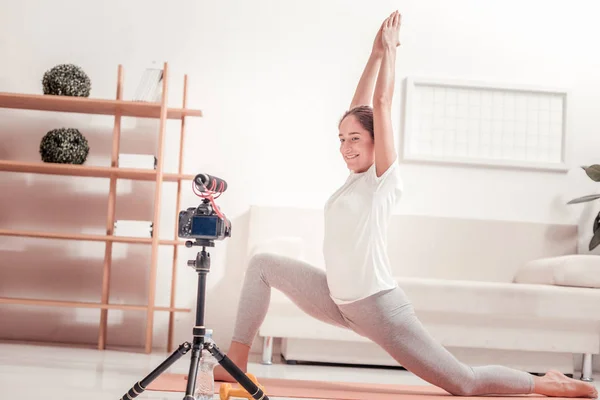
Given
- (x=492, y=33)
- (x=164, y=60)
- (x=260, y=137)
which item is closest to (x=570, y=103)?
(x=492, y=33)

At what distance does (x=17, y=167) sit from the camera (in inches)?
152

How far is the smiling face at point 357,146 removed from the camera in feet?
7.55

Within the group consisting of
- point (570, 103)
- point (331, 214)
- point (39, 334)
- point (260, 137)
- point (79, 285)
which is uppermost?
point (570, 103)

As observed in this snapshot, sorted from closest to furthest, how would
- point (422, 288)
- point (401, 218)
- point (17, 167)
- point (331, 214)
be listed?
1. point (331, 214)
2. point (422, 288)
3. point (17, 167)
4. point (401, 218)

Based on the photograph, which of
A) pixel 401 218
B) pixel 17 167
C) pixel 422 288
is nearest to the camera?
pixel 422 288

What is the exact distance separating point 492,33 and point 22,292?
3.11 m

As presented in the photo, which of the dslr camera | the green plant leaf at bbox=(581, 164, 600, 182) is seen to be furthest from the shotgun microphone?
the green plant leaf at bbox=(581, 164, 600, 182)

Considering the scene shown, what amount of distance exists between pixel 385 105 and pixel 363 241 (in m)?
0.41

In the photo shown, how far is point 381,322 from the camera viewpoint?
2219 mm

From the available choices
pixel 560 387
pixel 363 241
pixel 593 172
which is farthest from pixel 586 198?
pixel 363 241

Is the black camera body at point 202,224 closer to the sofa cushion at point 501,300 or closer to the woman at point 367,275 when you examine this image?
the woman at point 367,275

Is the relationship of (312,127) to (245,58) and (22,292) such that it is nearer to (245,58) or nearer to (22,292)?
(245,58)

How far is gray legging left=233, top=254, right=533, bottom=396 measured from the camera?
7.31 feet

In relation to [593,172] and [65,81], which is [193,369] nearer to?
[65,81]
